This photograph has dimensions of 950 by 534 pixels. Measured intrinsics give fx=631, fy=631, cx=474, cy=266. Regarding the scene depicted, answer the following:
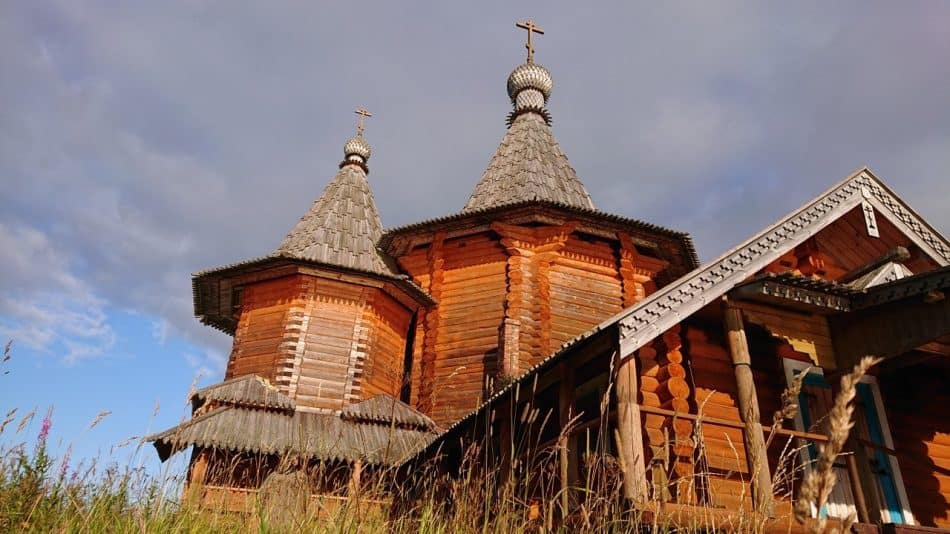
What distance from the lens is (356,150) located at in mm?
21250

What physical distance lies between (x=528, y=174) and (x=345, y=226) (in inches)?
205

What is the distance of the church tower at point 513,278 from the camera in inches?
542

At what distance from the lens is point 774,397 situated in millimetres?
8320

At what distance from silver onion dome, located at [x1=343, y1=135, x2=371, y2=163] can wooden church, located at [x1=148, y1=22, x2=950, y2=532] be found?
0.26ft

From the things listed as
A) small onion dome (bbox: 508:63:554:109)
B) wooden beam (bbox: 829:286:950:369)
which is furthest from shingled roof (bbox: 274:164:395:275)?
wooden beam (bbox: 829:286:950:369)

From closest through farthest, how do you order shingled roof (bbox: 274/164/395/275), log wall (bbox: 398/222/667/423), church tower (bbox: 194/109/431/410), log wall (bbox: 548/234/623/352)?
1. log wall (bbox: 398/222/667/423)
2. log wall (bbox: 548/234/623/352)
3. church tower (bbox: 194/109/431/410)
4. shingled roof (bbox: 274/164/395/275)

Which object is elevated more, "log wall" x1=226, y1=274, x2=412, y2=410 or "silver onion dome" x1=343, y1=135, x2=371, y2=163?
"silver onion dome" x1=343, y1=135, x2=371, y2=163

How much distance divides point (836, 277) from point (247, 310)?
12615mm

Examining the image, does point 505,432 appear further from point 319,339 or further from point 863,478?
point 319,339

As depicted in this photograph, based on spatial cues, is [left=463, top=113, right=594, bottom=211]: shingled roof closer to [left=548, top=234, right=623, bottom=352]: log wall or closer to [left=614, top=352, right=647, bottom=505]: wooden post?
[left=548, top=234, right=623, bottom=352]: log wall

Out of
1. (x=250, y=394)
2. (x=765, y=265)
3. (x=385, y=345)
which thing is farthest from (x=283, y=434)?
(x=765, y=265)

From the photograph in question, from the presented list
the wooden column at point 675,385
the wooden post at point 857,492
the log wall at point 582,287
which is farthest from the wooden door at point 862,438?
the log wall at point 582,287

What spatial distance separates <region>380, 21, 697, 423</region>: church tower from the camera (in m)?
13.8

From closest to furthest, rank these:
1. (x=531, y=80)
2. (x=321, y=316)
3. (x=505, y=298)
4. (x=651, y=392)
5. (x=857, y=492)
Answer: (x=857, y=492)
(x=651, y=392)
(x=505, y=298)
(x=321, y=316)
(x=531, y=80)
